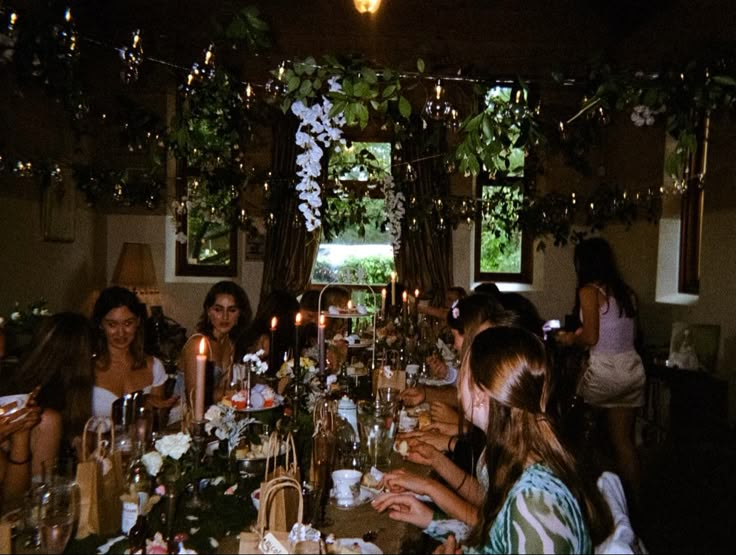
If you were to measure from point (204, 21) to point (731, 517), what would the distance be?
289 inches

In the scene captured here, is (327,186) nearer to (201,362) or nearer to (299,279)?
(299,279)

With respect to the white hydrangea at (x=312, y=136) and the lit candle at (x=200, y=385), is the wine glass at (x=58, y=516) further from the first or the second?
the white hydrangea at (x=312, y=136)

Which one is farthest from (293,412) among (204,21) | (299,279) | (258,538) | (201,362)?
(204,21)

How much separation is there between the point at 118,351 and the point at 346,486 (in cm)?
187

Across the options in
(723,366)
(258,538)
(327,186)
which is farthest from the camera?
(327,186)

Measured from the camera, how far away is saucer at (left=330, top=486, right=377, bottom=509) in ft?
5.69

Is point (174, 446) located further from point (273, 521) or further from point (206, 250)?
point (206, 250)

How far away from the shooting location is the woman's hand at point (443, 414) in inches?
108

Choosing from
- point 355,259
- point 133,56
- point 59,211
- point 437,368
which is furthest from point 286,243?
point 133,56

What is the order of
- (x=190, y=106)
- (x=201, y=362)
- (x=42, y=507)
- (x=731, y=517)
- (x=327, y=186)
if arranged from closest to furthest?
(x=42, y=507), (x=201, y=362), (x=190, y=106), (x=731, y=517), (x=327, y=186)

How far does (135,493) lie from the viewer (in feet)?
5.03

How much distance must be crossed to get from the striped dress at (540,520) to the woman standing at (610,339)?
8.95 ft

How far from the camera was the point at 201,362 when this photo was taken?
5.25ft

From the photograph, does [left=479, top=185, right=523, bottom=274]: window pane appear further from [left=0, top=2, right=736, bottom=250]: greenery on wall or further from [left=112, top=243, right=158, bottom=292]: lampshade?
[left=0, top=2, right=736, bottom=250]: greenery on wall
